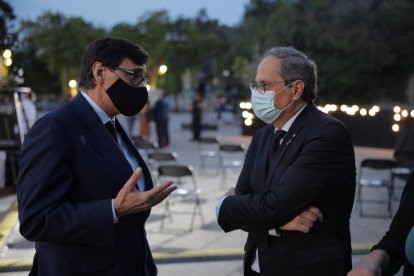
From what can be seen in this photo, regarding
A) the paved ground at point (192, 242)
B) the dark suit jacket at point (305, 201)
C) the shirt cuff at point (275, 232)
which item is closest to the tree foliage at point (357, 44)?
the paved ground at point (192, 242)

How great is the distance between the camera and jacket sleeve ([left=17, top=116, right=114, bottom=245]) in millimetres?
2100

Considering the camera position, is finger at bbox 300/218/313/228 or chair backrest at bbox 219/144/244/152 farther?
chair backrest at bbox 219/144/244/152

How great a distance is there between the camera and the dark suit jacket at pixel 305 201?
2340 mm

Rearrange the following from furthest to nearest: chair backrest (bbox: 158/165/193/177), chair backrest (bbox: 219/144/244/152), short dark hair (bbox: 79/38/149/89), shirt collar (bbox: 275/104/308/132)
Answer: chair backrest (bbox: 219/144/244/152), chair backrest (bbox: 158/165/193/177), shirt collar (bbox: 275/104/308/132), short dark hair (bbox: 79/38/149/89)

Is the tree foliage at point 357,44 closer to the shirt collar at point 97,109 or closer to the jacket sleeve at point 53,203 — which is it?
the shirt collar at point 97,109

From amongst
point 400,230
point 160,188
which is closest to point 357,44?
point 400,230

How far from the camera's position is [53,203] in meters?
2.11

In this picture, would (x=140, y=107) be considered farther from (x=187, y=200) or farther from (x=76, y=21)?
(x=76, y=21)

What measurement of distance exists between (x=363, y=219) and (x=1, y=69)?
307 inches

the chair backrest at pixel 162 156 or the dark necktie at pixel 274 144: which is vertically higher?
the dark necktie at pixel 274 144

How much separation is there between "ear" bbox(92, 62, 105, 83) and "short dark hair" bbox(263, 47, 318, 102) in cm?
80

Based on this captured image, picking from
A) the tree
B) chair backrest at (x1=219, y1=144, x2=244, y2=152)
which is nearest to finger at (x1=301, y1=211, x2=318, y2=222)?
chair backrest at (x1=219, y1=144, x2=244, y2=152)

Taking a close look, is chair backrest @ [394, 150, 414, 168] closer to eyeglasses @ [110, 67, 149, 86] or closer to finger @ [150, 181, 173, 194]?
eyeglasses @ [110, 67, 149, 86]

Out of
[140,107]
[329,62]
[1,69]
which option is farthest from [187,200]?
[329,62]
